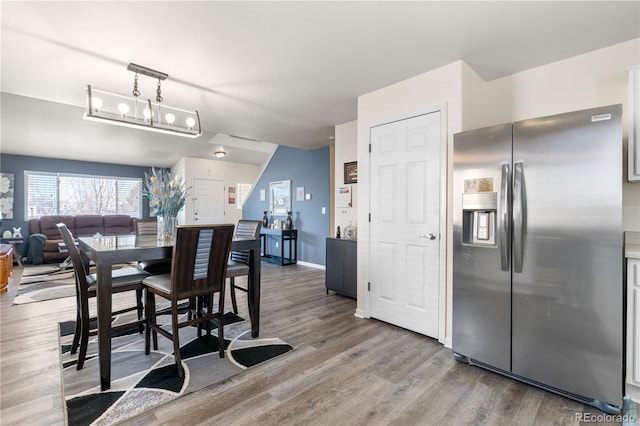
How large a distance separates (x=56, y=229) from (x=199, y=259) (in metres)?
6.53

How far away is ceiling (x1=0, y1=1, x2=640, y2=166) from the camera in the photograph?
1.89m

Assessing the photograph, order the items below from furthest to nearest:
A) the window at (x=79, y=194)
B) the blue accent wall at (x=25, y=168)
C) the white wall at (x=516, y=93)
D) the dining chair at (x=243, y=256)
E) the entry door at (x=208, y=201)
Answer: the entry door at (x=208, y=201) < the window at (x=79, y=194) < the blue accent wall at (x=25, y=168) < the dining chair at (x=243, y=256) < the white wall at (x=516, y=93)

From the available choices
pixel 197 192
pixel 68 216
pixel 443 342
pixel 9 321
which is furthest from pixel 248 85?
pixel 68 216

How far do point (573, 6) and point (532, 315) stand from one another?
76.9 inches

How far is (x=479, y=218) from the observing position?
2180mm

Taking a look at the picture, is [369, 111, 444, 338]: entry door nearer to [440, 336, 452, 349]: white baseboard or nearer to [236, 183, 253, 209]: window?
[440, 336, 452, 349]: white baseboard

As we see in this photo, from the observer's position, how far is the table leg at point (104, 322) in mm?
1885

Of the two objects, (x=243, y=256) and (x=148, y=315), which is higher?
(x=243, y=256)

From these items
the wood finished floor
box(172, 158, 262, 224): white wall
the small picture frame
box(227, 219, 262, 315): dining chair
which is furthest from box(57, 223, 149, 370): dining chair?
box(172, 158, 262, 224): white wall

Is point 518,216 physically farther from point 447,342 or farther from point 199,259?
point 199,259

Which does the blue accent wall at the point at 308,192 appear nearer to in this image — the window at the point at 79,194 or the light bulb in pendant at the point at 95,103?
the light bulb in pendant at the point at 95,103

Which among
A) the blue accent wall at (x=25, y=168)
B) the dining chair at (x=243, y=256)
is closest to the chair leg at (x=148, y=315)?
the dining chair at (x=243, y=256)

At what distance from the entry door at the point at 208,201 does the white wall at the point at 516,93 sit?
18.8 ft

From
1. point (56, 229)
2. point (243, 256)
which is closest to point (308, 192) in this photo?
point (243, 256)
